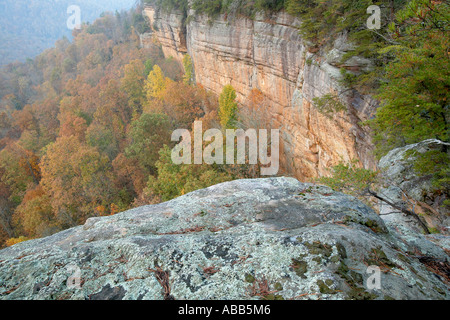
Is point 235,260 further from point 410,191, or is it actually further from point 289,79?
point 289,79

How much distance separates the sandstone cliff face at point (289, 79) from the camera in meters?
10.9

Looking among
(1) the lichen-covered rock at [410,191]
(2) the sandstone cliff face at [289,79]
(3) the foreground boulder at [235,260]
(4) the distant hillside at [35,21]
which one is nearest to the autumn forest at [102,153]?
(2) the sandstone cliff face at [289,79]

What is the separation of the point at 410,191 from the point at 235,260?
5.64m

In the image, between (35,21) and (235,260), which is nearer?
(235,260)

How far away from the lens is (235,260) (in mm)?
2068

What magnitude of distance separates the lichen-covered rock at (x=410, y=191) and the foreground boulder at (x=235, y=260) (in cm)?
306

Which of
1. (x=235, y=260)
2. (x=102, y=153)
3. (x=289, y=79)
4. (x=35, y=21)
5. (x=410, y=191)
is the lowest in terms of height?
(x=102, y=153)

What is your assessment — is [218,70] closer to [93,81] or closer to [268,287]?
[268,287]

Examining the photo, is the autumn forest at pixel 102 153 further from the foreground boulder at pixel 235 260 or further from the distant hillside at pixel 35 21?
the distant hillside at pixel 35 21

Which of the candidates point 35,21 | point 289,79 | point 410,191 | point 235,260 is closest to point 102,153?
point 289,79

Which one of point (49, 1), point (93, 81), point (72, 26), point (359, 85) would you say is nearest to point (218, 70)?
point (359, 85)

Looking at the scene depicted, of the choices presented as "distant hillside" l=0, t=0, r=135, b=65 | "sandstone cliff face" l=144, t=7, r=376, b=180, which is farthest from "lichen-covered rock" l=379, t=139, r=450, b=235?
"distant hillside" l=0, t=0, r=135, b=65

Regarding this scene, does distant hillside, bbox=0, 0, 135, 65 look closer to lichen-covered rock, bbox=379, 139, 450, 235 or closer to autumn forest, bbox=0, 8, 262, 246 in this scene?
autumn forest, bbox=0, 8, 262, 246

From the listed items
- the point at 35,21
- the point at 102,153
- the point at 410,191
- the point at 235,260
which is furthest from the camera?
the point at 35,21
